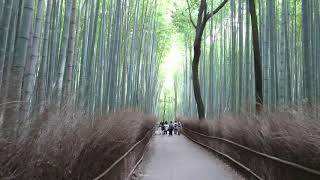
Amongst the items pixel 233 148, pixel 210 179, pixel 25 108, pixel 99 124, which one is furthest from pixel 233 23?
pixel 25 108

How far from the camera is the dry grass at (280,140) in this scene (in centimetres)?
353

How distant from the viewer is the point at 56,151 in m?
2.43

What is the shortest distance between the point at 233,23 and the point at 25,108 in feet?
29.4

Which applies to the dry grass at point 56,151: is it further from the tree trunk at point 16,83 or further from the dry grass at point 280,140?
the dry grass at point 280,140

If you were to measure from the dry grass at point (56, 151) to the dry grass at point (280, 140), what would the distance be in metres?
1.98

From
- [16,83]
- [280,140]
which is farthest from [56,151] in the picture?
[280,140]

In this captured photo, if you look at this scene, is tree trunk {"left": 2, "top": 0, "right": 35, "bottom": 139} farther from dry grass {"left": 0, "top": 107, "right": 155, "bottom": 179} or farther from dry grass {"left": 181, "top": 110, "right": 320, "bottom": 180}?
dry grass {"left": 181, "top": 110, "right": 320, "bottom": 180}

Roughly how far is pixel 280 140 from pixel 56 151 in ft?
9.79

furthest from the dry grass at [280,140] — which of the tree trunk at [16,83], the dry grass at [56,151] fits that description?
the tree trunk at [16,83]

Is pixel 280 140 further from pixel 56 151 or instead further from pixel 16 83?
pixel 16 83

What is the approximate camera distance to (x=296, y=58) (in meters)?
13.0

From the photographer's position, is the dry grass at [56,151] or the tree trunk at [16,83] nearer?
the dry grass at [56,151]

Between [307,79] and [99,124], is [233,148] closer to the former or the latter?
[307,79]

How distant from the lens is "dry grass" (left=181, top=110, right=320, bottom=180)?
139 inches
